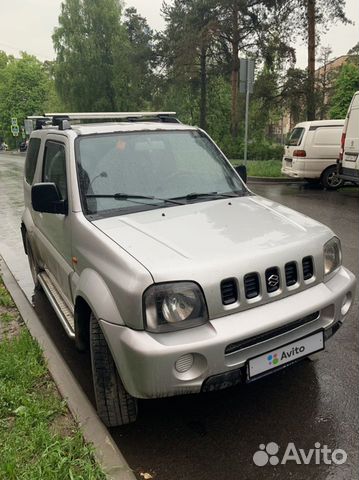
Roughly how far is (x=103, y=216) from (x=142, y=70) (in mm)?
27239

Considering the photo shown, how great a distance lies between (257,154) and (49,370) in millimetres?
22211

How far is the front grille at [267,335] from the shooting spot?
8.20ft

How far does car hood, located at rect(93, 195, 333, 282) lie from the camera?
254 cm

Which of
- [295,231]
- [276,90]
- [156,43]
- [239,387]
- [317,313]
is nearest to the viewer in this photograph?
[317,313]

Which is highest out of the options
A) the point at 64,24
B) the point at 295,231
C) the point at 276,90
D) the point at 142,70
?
the point at 64,24

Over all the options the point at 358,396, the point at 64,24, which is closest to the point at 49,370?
the point at 358,396

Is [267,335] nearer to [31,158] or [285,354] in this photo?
[285,354]

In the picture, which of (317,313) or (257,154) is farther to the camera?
(257,154)

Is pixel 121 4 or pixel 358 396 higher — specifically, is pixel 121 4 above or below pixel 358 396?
above

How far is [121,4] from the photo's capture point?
136 ft

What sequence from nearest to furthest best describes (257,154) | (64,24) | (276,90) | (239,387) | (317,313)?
(317,313) → (239,387) → (276,90) → (257,154) → (64,24)

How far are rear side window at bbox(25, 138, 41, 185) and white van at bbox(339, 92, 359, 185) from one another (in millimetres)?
7769

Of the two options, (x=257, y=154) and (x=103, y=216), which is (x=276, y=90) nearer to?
(x=257, y=154)

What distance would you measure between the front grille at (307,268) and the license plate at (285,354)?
1.20ft
